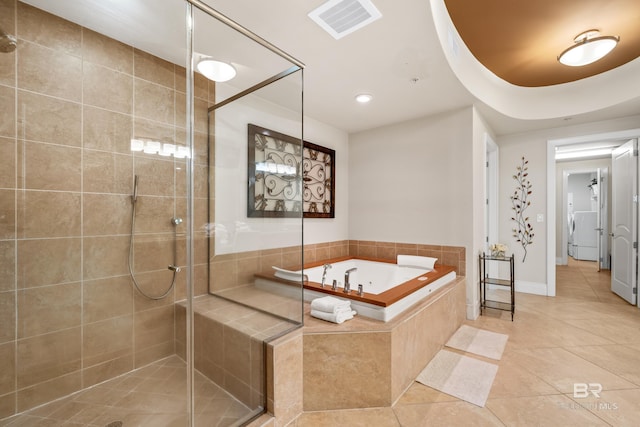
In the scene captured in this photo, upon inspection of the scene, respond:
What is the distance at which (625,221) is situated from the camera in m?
3.78

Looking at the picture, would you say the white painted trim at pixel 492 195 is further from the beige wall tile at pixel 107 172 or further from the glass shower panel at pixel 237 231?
the beige wall tile at pixel 107 172

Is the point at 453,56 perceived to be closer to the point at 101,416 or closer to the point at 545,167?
the point at 545,167

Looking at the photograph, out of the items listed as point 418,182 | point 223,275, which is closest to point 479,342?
point 418,182

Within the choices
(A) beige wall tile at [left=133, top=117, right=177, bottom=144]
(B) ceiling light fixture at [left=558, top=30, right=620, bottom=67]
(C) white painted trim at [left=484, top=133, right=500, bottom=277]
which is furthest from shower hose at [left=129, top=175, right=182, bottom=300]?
(C) white painted trim at [left=484, top=133, right=500, bottom=277]

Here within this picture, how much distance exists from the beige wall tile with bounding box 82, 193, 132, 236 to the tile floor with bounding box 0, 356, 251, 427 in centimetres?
97

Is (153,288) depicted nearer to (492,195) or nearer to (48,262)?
(48,262)

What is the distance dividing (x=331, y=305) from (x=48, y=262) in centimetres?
173

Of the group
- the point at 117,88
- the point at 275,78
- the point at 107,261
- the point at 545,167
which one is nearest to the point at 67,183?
the point at 107,261

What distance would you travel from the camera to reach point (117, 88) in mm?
1867

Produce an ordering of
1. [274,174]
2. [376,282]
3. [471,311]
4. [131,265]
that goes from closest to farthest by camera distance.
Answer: [131,265] < [274,174] < [471,311] < [376,282]

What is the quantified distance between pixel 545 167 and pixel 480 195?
64.2 inches

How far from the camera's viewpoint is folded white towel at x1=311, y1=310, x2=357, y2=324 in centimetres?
189

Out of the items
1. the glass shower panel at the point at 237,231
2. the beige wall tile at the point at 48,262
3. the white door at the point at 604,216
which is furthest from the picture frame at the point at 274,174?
the white door at the point at 604,216

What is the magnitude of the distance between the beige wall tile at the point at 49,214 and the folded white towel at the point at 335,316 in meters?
1.62
